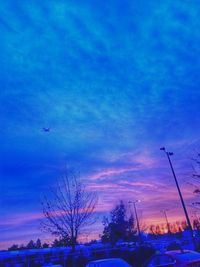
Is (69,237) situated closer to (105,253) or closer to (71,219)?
(71,219)

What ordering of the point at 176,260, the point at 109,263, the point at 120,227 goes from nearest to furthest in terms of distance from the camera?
the point at 176,260, the point at 109,263, the point at 120,227

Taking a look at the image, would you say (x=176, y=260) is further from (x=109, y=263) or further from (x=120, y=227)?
(x=120, y=227)

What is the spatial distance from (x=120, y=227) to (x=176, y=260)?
4058cm

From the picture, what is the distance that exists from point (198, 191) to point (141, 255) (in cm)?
786

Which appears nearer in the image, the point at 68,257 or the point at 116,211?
the point at 68,257

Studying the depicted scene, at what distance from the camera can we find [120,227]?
48719 mm

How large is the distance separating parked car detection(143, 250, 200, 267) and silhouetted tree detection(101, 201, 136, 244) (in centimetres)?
3800

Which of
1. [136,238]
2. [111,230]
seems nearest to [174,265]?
[111,230]

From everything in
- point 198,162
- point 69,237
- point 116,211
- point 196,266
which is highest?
point 116,211

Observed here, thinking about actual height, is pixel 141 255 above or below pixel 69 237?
below

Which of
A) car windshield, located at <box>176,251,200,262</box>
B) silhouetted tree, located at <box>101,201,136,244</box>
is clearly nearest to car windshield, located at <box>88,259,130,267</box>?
car windshield, located at <box>176,251,200,262</box>

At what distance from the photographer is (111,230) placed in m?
49.3

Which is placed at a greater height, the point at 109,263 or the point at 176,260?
the point at 109,263

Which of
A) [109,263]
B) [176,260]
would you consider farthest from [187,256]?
[109,263]
